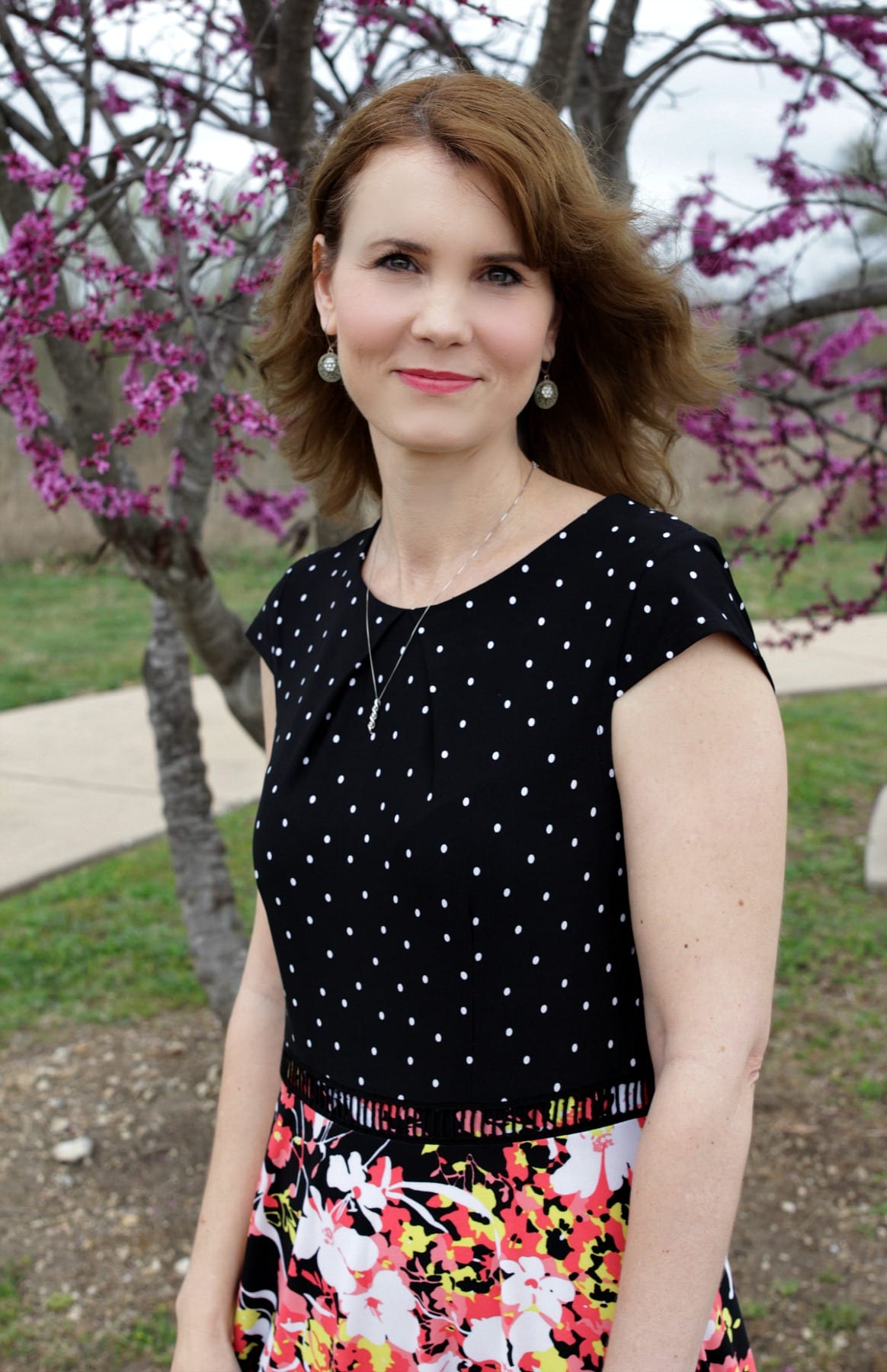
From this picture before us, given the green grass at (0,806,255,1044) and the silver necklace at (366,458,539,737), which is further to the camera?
the green grass at (0,806,255,1044)

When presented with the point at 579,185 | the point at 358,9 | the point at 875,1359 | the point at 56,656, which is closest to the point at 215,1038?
the point at 875,1359

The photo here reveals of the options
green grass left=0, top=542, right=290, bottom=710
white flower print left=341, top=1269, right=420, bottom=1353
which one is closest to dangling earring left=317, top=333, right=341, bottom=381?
white flower print left=341, top=1269, right=420, bottom=1353

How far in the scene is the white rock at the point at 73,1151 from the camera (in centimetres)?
338

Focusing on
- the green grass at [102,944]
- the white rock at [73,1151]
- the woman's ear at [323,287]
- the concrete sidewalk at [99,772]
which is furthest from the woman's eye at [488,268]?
the concrete sidewalk at [99,772]

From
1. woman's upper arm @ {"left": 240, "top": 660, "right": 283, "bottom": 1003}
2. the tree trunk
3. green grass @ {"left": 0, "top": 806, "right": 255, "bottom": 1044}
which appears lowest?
green grass @ {"left": 0, "top": 806, "right": 255, "bottom": 1044}

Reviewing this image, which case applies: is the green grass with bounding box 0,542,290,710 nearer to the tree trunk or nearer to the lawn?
the lawn

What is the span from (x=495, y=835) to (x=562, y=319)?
28.3 inches

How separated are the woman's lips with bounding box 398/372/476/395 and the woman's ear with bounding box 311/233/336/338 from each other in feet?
0.96

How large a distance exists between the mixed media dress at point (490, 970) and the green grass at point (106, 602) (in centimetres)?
563

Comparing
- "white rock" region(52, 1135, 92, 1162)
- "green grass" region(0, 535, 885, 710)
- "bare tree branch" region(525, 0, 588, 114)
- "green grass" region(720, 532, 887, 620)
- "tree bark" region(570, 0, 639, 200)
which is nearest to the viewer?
"bare tree branch" region(525, 0, 588, 114)

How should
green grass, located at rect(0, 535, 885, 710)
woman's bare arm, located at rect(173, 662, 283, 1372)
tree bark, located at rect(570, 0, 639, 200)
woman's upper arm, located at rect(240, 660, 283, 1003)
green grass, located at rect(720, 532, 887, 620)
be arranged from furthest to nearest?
green grass, located at rect(720, 532, 887, 620)
green grass, located at rect(0, 535, 885, 710)
tree bark, located at rect(570, 0, 639, 200)
woman's upper arm, located at rect(240, 660, 283, 1003)
woman's bare arm, located at rect(173, 662, 283, 1372)

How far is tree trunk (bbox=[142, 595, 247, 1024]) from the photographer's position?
3.46m

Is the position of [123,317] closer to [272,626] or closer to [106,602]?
[272,626]

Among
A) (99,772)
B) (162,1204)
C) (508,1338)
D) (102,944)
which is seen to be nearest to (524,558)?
(508,1338)
